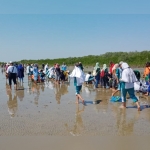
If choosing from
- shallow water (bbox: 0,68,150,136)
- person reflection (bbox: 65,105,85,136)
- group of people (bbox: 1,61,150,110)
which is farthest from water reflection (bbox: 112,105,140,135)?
person reflection (bbox: 65,105,85,136)

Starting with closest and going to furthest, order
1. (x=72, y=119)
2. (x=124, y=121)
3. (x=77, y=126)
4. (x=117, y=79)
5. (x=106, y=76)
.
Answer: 1. (x=77, y=126)
2. (x=124, y=121)
3. (x=72, y=119)
4. (x=117, y=79)
5. (x=106, y=76)

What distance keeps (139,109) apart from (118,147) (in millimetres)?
3764

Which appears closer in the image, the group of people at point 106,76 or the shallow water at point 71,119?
the shallow water at point 71,119

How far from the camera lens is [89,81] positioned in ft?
58.9

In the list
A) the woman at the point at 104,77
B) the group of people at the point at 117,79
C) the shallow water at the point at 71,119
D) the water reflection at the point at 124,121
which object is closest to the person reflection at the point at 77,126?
the shallow water at the point at 71,119

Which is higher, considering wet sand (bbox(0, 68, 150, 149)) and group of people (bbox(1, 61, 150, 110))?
group of people (bbox(1, 61, 150, 110))

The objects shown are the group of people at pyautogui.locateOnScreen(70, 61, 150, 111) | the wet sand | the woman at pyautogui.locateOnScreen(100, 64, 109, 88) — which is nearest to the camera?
the wet sand

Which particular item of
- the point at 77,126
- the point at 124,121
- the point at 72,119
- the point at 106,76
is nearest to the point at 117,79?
the point at 106,76

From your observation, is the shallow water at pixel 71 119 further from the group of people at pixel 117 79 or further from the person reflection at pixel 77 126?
the group of people at pixel 117 79

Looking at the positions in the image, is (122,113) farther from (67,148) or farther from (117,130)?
(67,148)

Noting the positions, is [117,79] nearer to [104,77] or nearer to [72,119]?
[104,77]

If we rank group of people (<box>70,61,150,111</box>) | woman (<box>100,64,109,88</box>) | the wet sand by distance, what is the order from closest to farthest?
the wet sand, group of people (<box>70,61,150,111</box>), woman (<box>100,64,109,88</box>)

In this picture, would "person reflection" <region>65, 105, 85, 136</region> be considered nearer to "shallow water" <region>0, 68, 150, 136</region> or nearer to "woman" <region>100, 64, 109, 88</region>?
"shallow water" <region>0, 68, 150, 136</region>

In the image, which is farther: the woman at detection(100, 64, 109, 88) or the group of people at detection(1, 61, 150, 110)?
the woman at detection(100, 64, 109, 88)
